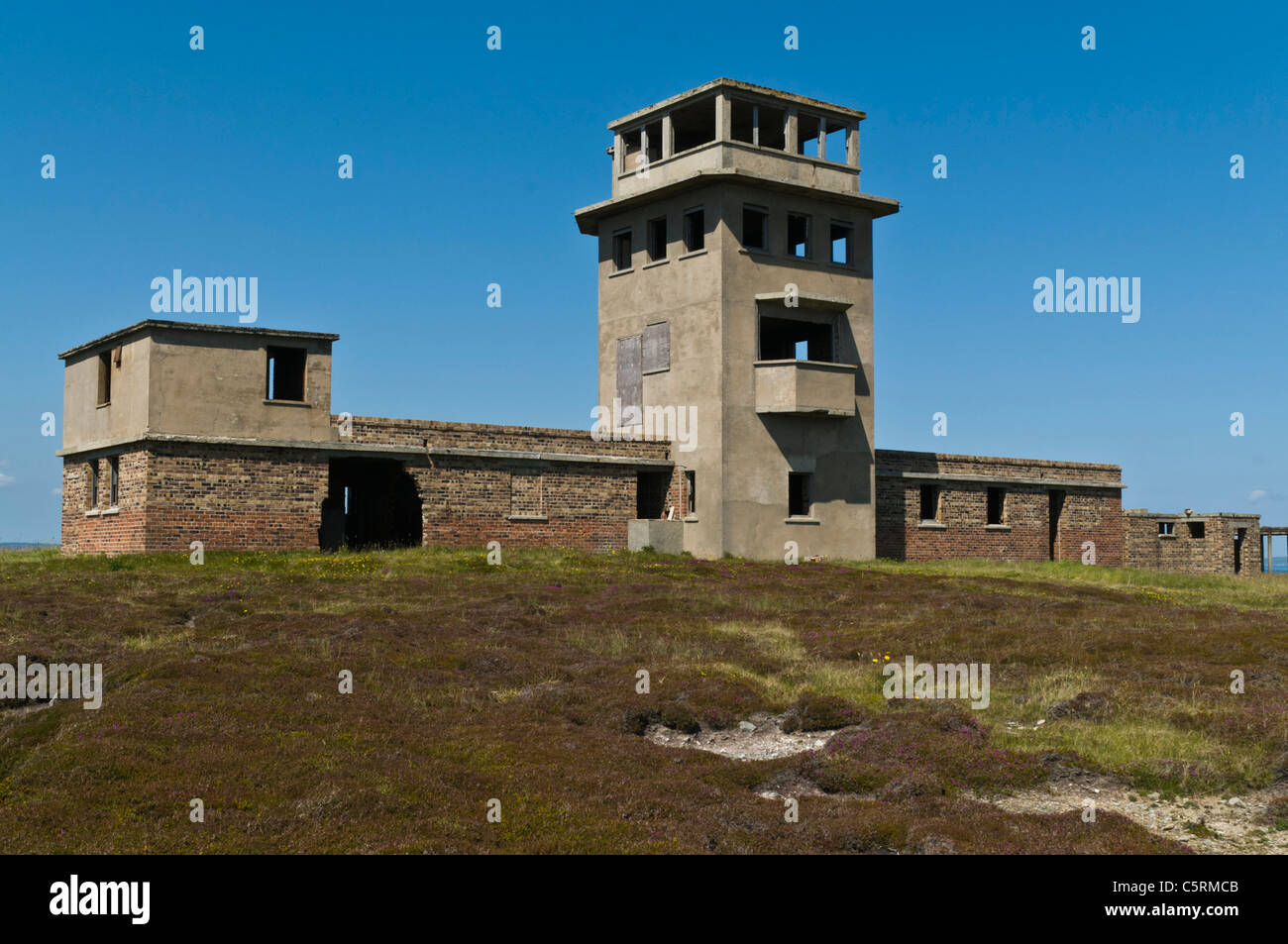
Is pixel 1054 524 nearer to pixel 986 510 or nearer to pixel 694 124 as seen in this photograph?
pixel 986 510

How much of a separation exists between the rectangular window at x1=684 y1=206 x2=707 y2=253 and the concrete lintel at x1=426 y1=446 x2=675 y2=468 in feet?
25.0

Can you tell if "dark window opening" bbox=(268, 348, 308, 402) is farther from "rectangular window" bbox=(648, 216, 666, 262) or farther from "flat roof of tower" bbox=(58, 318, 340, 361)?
"rectangular window" bbox=(648, 216, 666, 262)

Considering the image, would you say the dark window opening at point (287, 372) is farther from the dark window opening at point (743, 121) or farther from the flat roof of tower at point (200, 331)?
the dark window opening at point (743, 121)

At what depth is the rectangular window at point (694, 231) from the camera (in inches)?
1565

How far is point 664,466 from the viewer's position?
40.1 metres

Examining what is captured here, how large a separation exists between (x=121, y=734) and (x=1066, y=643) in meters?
15.7

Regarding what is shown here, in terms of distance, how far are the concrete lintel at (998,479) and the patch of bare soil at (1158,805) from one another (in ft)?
103

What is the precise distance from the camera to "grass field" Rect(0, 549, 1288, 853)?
34.4 feet

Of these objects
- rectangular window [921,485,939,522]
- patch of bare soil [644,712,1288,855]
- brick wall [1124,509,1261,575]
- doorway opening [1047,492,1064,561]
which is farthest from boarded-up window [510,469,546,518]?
brick wall [1124,509,1261,575]

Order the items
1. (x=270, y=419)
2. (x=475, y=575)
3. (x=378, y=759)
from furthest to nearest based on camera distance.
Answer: (x=270, y=419) → (x=475, y=575) → (x=378, y=759)

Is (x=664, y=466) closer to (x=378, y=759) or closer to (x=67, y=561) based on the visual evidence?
(x=67, y=561)

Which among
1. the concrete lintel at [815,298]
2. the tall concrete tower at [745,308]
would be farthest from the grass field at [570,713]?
the concrete lintel at [815,298]

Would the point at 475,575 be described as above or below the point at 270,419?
below
